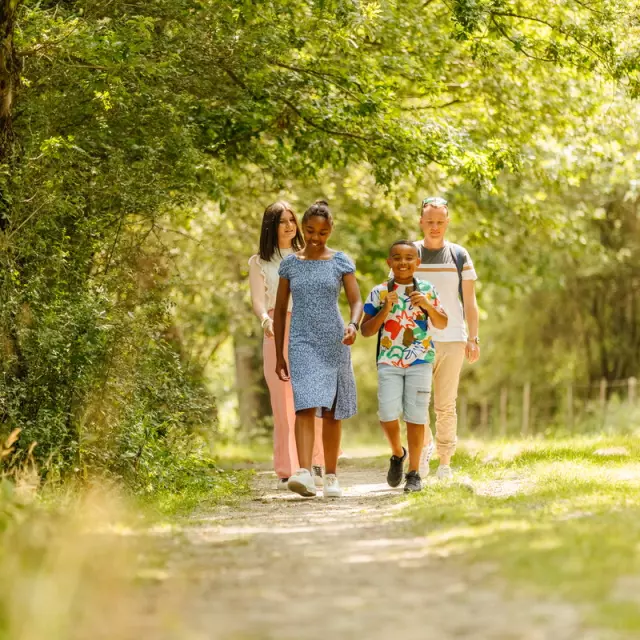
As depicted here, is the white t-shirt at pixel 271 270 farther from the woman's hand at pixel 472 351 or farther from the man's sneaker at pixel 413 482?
the man's sneaker at pixel 413 482

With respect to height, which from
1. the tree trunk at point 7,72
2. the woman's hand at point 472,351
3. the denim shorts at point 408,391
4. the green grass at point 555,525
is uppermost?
the tree trunk at point 7,72

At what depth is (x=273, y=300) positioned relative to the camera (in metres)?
10.4

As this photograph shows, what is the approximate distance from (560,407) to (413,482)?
Answer: 2379 centimetres

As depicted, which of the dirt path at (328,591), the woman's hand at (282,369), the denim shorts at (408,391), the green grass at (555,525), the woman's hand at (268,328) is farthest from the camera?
the woman's hand at (268,328)

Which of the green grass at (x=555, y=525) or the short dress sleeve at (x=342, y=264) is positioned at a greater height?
the short dress sleeve at (x=342, y=264)

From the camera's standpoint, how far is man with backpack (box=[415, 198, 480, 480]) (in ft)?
31.3

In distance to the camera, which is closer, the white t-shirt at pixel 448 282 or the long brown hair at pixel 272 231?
the white t-shirt at pixel 448 282

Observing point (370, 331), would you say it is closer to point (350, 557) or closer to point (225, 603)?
point (350, 557)

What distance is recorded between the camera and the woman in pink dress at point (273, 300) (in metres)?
10.2

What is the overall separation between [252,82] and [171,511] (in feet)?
17.9

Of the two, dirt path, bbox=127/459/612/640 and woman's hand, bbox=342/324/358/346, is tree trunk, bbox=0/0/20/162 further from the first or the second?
dirt path, bbox=127/459/612/640

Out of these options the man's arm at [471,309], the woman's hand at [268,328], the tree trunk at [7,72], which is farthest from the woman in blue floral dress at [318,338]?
the tree trunk at [7,72]

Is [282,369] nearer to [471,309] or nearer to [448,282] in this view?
[448,282]

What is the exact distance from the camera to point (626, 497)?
7.15 meters
